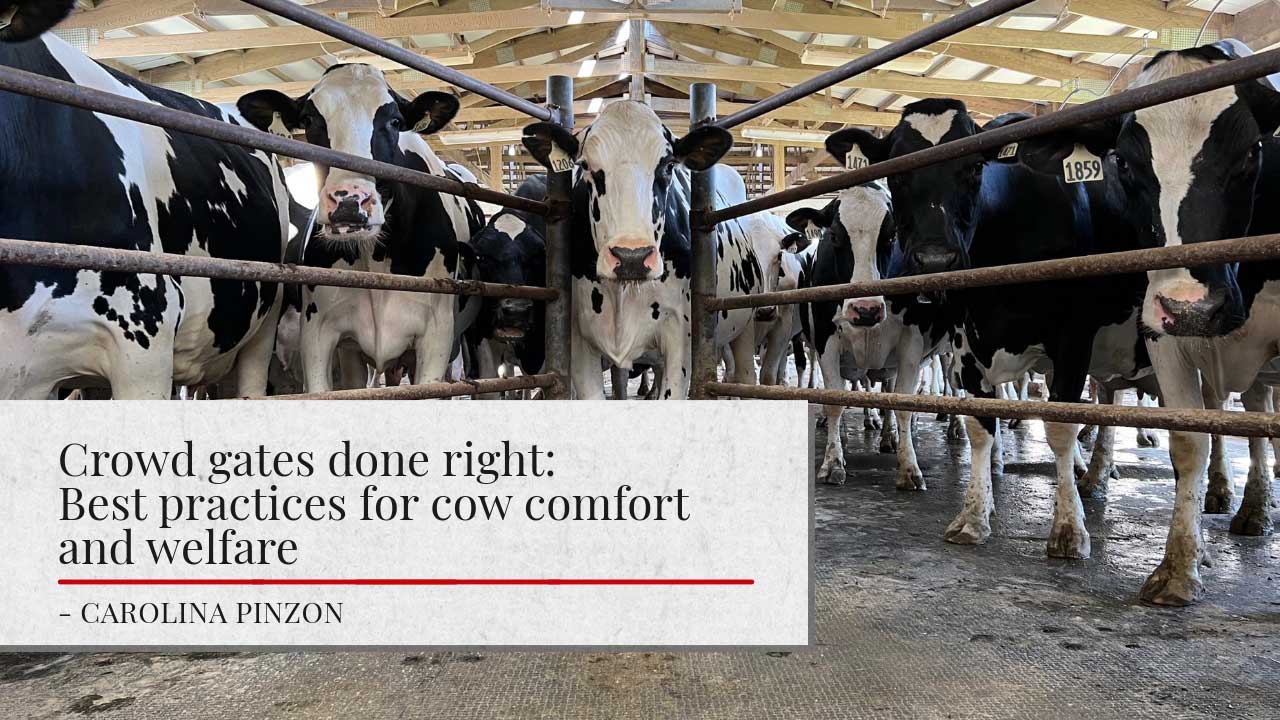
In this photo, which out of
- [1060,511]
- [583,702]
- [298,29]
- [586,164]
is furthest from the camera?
[298,29]

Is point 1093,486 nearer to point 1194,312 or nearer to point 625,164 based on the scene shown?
point 1194,312

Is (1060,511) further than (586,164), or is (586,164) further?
(586,164)

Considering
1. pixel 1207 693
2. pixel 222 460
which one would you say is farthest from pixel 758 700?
pixel 222 460

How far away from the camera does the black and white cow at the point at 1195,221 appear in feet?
7.55

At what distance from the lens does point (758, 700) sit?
1.93m

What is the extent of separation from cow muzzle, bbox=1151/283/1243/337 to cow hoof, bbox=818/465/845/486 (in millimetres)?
3116

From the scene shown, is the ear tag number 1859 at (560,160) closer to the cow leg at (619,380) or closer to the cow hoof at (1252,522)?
the cow leg at (619,380)

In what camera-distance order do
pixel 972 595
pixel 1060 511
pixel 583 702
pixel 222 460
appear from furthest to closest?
pixel 1060 511, pixel 972 595, pixel 583 702, pixel 222 460

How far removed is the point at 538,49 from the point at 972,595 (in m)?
11.0

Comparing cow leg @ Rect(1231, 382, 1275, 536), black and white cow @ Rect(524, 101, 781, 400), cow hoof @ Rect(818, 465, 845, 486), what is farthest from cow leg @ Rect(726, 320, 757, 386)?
cow leg @ Rect(1231, 382, 1275, 536)

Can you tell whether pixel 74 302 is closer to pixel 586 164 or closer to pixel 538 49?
pixel 586 164

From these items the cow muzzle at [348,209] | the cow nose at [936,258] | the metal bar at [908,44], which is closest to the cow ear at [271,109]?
the cow muzzle at [348,209]

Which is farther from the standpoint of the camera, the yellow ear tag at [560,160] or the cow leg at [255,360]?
the cow leg at [255,360]

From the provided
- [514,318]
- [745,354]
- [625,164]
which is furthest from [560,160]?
[745,354]
